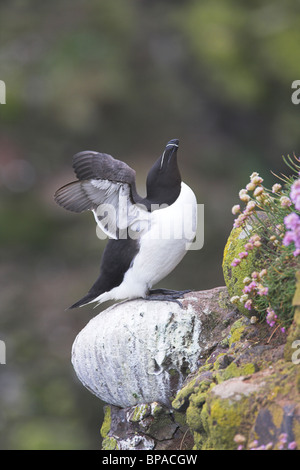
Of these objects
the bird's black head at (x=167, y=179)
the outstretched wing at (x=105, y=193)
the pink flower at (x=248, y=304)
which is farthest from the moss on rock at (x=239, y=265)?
the outstretched wing at (x=105, y=193)

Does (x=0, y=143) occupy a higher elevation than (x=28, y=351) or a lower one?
higher

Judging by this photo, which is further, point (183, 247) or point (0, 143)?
point (0, 143)

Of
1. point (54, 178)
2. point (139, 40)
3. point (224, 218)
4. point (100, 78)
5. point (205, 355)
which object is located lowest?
point (205, 355)

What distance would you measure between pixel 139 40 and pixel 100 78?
242 centimetres

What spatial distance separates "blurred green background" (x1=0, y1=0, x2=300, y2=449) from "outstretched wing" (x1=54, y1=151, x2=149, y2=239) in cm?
870

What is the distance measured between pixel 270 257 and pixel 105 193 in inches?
56.3

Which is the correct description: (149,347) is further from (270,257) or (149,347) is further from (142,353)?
(270,257)

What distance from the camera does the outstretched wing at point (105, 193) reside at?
568 centimetres

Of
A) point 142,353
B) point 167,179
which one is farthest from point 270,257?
point 167,179

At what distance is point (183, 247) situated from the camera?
19.8 ft

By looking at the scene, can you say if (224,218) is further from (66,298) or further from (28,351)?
(28,351)

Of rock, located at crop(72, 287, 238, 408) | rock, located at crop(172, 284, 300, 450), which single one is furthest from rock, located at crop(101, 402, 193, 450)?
rock, located at crop(172, 284, 300, 450)
